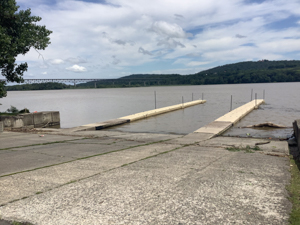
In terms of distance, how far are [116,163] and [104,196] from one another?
2278 millimetres

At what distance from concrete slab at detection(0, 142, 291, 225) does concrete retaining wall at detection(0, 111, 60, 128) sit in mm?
12274

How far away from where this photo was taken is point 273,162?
22.7 ft

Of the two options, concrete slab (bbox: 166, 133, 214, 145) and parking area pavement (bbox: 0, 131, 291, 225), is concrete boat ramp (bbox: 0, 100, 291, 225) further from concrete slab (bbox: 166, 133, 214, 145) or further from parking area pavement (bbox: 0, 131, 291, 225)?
concrete slab (bbox: 166, 133, 214, 145)

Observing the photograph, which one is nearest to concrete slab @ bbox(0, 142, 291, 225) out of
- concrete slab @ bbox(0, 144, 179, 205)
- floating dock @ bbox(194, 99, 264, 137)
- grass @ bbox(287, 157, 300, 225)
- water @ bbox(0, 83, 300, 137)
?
grass @ bbox(287, 157, 300, 225)

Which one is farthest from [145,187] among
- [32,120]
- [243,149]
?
[32,120]

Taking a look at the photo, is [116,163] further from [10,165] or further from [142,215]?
[142,215]

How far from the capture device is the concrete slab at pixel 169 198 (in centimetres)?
374

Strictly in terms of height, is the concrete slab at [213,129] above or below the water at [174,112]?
above

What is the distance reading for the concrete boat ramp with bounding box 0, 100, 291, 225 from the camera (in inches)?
150

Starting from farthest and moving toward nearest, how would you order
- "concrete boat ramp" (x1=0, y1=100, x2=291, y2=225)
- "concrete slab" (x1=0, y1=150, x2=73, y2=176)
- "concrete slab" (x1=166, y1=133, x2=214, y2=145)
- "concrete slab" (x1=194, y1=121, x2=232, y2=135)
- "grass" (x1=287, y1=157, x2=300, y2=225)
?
"concrete slab" (x1=194, y1=121, x2=232, y2=135) < "concrete slab" (x1=166, y1=133, x2=214, y2=145) < "concrete slab" (x1=0, y1=150, x2=73, y2=176) < "concrete boat ramp" (x1=0, y1=100, x2=291, y2=225) < "grass" (x1=287, y1=157, x2=300, y2=225)

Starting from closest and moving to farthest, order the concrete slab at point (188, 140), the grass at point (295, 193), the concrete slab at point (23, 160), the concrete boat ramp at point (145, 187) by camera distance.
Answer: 1. the grass at point (295, 193)
2. the concrete boat ramp at point (145, 187)
3. the concrete slab at point (23, 160)
4. the concrete slab at point (188, 140)

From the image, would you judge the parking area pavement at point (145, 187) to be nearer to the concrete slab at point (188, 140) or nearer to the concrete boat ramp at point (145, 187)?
the concrete boat ramp at point (145, 187)

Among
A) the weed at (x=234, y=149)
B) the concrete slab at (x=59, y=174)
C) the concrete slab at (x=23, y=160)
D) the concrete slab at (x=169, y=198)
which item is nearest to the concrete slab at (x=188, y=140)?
the weed at (x=234, y=149)

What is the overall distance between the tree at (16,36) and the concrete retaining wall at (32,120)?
150cm
